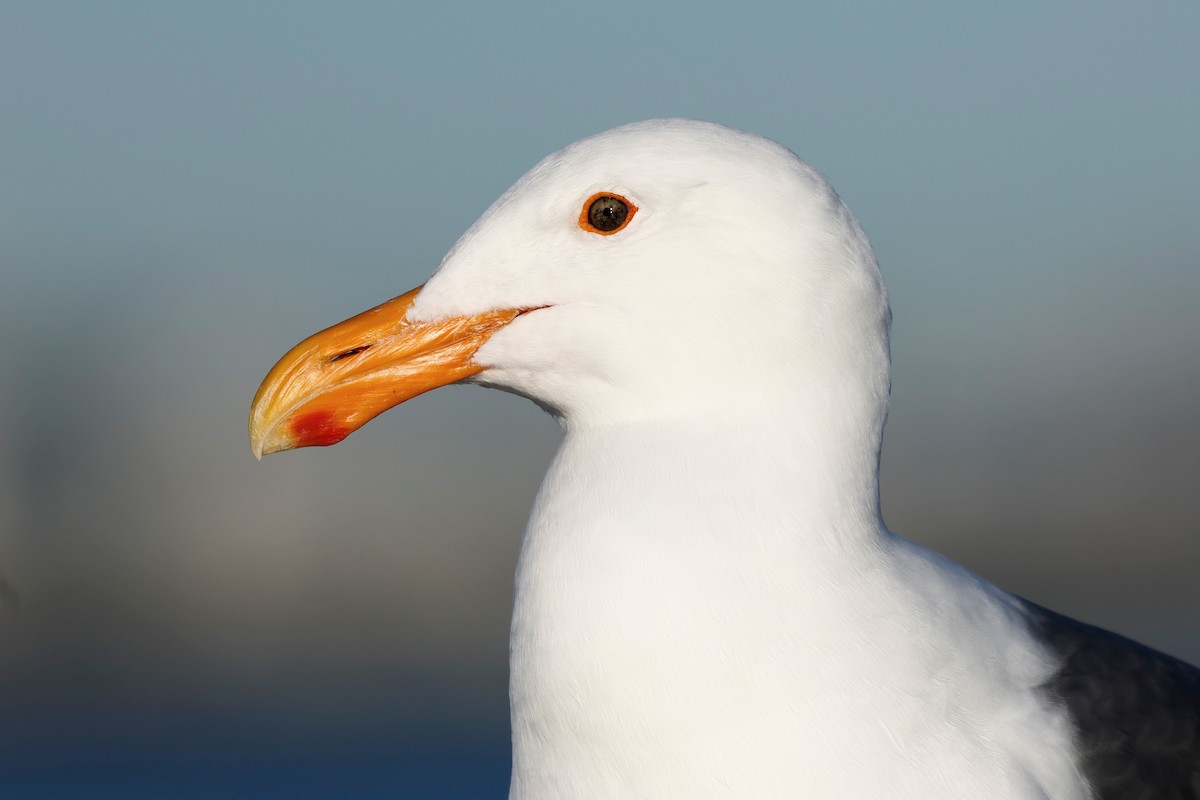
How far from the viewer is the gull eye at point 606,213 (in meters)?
2.43

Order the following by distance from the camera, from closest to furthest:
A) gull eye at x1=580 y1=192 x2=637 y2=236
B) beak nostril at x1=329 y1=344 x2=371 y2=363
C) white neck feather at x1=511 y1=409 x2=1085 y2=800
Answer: white neck feather at x1=511 y1=409 x2=1085 y2=800 < gull eye at x1=580 y1=192 x2=637 y2=236 < beak nostril at x1=329 y1=344 x2=371 y2=363

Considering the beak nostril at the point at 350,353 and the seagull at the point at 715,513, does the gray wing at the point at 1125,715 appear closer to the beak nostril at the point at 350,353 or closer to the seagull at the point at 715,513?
the seagull at the point at 715,513

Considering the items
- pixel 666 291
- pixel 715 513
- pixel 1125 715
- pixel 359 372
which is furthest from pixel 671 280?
pixel 1125 715

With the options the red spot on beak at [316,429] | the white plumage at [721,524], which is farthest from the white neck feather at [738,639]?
the red spot on beak at [316,429]

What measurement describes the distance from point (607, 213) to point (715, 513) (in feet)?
1.87

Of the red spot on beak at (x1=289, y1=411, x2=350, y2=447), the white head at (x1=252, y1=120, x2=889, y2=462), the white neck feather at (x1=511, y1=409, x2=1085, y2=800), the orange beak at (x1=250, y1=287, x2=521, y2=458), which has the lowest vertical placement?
the white neck feather at (x1=511, y1=409, x2=1085, y2=800)

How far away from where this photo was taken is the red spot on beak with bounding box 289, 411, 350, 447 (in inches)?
100

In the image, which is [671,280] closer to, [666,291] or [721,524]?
[666,291]

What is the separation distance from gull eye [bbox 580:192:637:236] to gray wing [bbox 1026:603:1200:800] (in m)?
1.10

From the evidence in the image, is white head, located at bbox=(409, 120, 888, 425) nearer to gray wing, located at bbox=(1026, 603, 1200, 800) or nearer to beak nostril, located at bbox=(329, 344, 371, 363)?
beak nostril, located at bbox=(329, 344, 371, 363)

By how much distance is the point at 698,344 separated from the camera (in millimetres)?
2346

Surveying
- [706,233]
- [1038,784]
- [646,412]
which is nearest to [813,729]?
[1038,784]

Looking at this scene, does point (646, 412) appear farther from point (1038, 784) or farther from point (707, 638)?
point (1038, 784)

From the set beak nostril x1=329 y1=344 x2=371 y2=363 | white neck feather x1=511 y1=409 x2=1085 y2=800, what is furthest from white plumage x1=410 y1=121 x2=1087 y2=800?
beak nostril x1=329 y1=344 x2=371 y2=363
